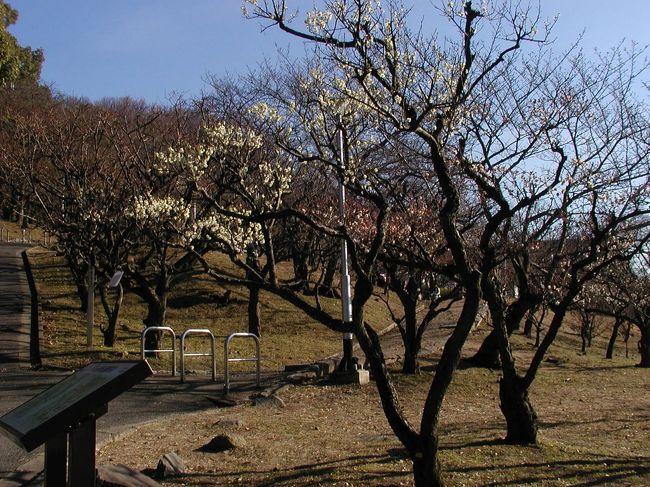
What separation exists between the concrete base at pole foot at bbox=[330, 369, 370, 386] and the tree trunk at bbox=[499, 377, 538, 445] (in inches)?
221

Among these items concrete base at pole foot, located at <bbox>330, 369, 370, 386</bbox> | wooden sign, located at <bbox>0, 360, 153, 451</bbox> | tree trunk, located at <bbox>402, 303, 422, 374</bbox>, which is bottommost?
concrete base at pole foot, located at <bbox>330, 369, 370, 386</bbox>

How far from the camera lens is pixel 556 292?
12.1 m

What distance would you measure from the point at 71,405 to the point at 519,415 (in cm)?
552

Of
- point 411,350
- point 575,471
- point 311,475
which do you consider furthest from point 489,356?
point 311,475

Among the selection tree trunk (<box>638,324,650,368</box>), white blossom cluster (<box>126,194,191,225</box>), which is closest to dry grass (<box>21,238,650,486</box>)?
tree trunk (<box>638,324,650,368</box>)

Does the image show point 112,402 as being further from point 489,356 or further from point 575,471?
point 489,356

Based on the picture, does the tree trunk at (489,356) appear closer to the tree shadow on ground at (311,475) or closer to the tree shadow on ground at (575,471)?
the tree shadow on ground at (575,471)

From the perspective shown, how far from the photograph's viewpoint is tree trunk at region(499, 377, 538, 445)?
316 inches

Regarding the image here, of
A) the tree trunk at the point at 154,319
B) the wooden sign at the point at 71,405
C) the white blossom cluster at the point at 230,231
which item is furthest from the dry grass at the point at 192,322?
the wooden sign at the point at 71,405

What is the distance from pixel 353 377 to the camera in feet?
45.1

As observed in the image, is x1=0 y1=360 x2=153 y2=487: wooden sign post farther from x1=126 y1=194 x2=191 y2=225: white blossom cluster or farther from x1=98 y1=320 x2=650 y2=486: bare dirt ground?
x1=126 y1=194 x2=191 y2=225: white blossom cluster

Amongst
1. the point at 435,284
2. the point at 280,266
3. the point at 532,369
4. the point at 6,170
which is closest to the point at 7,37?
the point at 6,170

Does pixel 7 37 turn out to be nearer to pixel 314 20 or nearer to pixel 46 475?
pixel 314 20

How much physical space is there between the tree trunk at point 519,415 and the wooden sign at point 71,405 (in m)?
5.05
